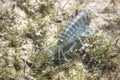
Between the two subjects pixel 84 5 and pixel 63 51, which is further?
pixel 84 5

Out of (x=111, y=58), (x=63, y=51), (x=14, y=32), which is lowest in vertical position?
(x=111, y=58)

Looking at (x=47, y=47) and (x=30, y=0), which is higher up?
(x=30, y=0)

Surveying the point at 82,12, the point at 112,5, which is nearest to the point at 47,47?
the point at 82,12

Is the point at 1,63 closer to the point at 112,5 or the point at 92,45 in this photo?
the point at 92,45

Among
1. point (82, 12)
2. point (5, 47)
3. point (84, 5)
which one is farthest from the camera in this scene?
point (84, 5)
